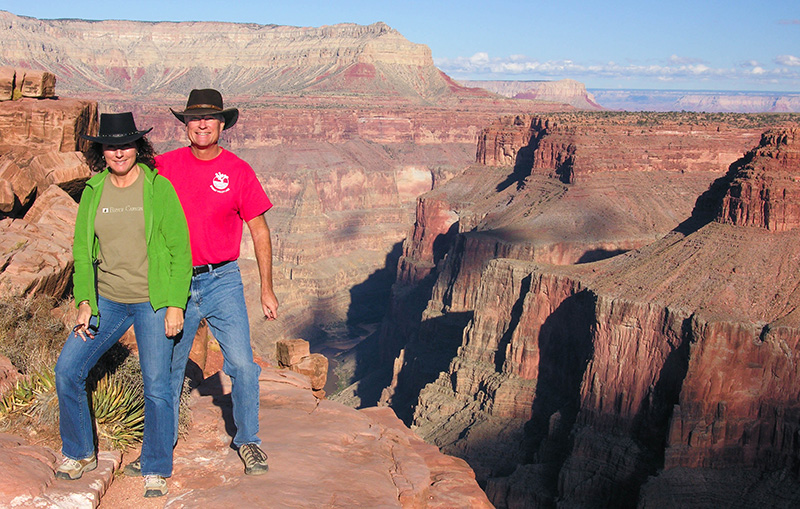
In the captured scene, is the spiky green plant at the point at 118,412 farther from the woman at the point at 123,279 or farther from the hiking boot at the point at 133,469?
the woman at the point at 123,279

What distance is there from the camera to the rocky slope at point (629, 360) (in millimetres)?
26203

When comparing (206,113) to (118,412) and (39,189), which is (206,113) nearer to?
(118,412)

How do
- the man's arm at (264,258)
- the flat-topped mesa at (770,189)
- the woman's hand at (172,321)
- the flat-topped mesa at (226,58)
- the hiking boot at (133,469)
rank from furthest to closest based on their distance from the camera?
A: the flat-topped mesa at (226,58) → the flat-topped mesa at (770,189) → the man's arm at (264,258) → the hiking boot at (133,469) → the woman's hand at (172,321)

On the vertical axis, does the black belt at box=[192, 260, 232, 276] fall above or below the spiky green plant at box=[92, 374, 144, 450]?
above

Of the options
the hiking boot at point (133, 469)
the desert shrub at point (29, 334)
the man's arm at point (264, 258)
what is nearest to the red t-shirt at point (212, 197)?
the man's arm at point (264, 258)

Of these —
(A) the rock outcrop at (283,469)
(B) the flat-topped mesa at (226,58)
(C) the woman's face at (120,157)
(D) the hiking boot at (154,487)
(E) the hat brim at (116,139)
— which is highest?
(B) the flat-topped mesa at (226,58)

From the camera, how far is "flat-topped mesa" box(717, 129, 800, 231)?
101 feet

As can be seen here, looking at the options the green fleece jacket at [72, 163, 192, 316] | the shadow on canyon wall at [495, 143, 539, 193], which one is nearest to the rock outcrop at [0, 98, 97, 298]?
the green fleece jacket at [72, 163, 192, 316]

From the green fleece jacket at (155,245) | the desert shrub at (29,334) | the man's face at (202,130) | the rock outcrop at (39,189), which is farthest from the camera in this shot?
the rock outcrop at (39,189)

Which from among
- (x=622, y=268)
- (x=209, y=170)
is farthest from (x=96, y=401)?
(x=622, y=268)

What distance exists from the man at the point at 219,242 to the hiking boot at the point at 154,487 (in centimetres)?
37

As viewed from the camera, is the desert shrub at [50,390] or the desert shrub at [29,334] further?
the desert shrub at [29,334]

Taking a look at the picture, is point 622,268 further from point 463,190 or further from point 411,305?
point 463,190

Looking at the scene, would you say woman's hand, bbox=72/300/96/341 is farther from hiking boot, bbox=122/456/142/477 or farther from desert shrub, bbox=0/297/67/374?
desert shrub, bbox=0/297/67/374
